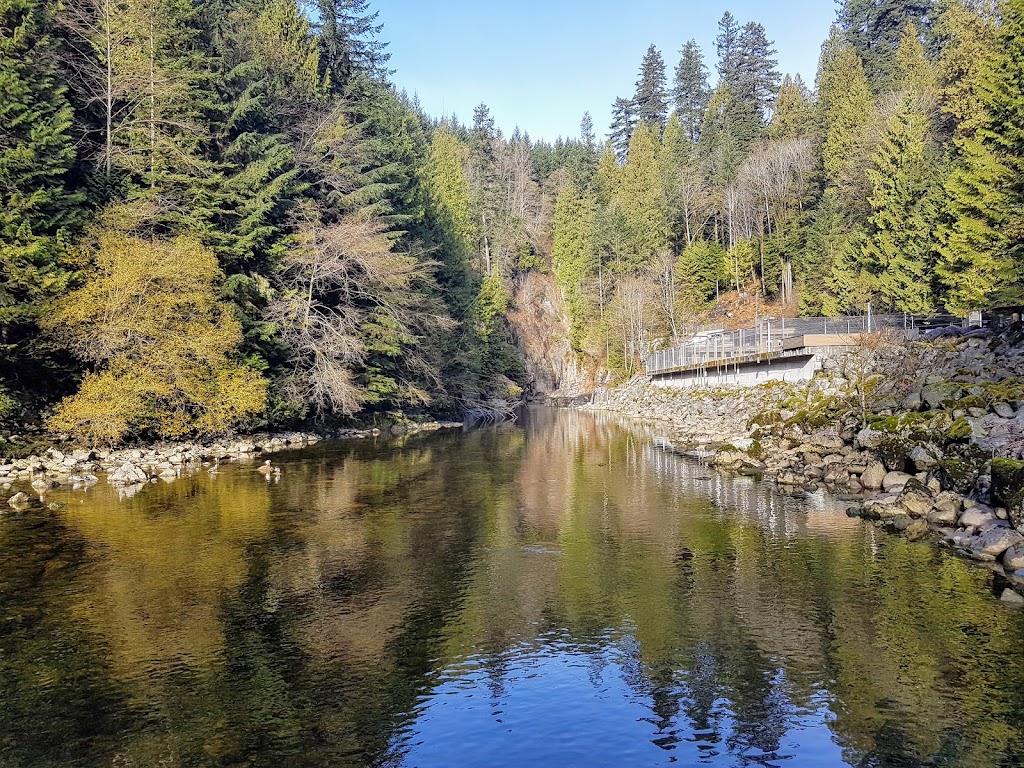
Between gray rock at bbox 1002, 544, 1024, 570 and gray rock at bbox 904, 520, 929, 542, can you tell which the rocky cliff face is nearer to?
gray rock at bbox 904, 520, 929, 542

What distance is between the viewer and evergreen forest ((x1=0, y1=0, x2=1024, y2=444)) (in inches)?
1066

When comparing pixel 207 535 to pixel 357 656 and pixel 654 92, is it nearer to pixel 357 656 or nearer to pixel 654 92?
pixel 357 656

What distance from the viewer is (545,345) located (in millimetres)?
91188

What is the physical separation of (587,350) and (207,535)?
71.4 m

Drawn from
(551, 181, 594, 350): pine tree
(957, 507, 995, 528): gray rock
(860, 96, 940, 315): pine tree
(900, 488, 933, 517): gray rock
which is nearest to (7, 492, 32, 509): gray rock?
(900, 488, 933, 517): gray rock

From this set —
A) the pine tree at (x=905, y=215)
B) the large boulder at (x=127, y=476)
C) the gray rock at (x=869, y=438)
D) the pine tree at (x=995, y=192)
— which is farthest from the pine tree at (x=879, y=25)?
the large boulder at (x=127, y=476)

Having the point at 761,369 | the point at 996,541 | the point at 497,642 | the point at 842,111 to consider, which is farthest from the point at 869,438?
the point at 842,111

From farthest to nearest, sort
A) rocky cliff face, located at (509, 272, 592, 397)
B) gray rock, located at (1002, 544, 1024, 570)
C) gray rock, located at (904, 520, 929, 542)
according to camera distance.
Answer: rocky cliff face, located at (509, 272, 592, 397) < gray rock, located at (904, 520, 929, 542) < gray rock, located at (1002, 544, 1024, 570)

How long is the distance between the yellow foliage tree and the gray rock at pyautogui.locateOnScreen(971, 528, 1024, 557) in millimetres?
27333

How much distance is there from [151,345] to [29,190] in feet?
22.5

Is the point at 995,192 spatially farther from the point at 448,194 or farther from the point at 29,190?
the point at 448,194

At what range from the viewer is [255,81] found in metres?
40.4

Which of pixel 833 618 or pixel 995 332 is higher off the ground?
pixel 995 332

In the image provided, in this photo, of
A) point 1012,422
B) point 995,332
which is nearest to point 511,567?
point 1012,422
